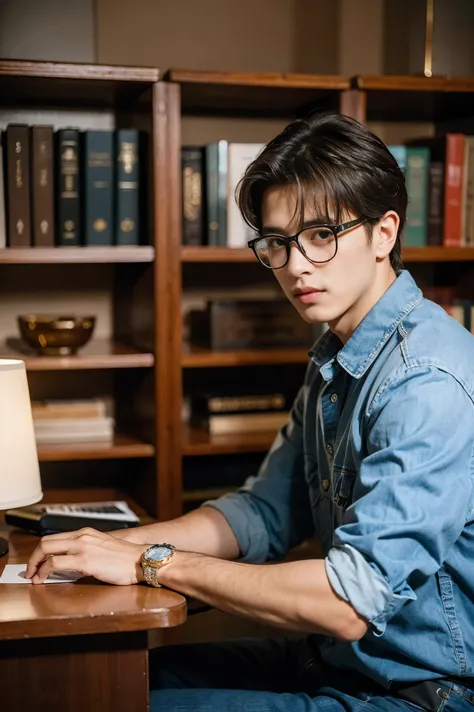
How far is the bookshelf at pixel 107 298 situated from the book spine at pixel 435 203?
84 centimetres

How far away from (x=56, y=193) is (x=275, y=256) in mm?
1136

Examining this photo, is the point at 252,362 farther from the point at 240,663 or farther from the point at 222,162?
the point at 240,663

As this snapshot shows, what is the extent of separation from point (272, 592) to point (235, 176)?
1.57m

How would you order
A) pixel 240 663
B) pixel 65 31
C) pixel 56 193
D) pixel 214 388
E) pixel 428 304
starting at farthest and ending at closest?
pixel 214 388 < pixel 65 31 < pixel 56 193 < pixel 240 663 < pixel 428 304

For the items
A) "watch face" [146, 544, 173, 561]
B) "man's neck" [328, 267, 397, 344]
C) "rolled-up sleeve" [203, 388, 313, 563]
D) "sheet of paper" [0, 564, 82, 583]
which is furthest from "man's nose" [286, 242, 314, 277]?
"sheet of paper" [0, 564, 82, 583]

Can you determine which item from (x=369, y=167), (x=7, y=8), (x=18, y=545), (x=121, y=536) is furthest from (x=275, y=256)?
(x=7, y=8)

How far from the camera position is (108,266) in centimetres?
289

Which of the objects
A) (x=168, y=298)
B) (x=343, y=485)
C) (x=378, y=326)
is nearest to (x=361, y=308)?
(x=378, y=326)

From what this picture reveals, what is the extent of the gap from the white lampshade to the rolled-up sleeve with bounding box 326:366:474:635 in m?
0.63

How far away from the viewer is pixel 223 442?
2.66 metres

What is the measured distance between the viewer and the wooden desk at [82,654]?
1.31 metres

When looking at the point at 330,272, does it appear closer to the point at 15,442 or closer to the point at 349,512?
the point at 349,512

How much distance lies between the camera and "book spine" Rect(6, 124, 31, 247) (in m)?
2.51

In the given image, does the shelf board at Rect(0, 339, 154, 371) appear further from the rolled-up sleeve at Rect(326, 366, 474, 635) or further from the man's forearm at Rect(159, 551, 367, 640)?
the rolled-up sleeve at Rect(326, 366, 474, 635)
